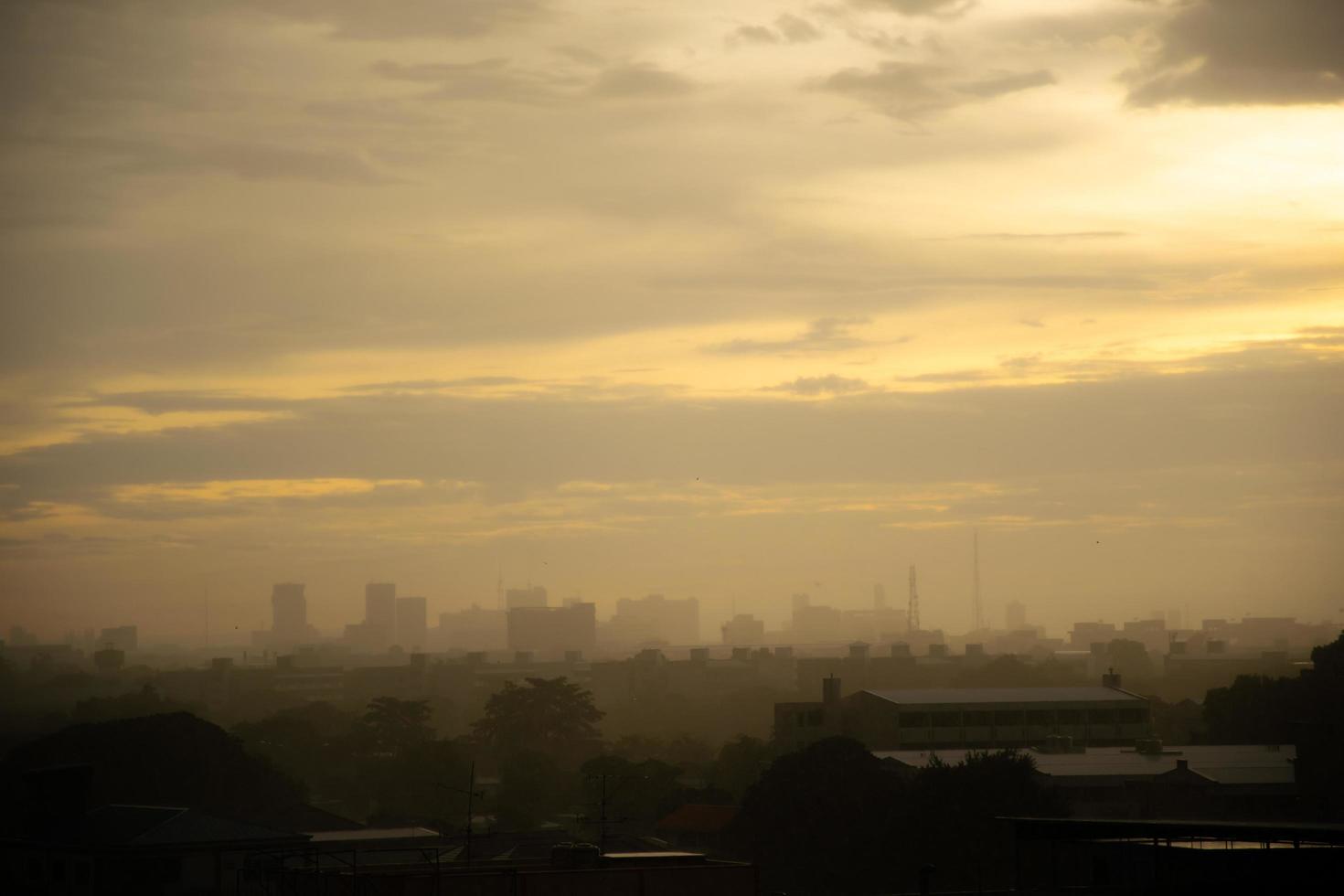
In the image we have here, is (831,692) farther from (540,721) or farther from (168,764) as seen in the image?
(168,764)

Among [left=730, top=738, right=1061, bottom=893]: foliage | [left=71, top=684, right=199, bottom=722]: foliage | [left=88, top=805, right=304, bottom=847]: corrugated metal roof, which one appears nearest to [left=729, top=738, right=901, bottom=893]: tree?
[left=730, top=738, right=1061, bottom=893]: foliage

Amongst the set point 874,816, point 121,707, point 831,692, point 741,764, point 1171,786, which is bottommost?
point 874,816

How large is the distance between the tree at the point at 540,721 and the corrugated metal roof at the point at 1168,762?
38.5 meters

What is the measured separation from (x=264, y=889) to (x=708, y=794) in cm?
3569

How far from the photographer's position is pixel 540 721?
97.1m

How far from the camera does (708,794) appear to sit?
6178 centimetres

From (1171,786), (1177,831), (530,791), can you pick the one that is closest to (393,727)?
(530,791)

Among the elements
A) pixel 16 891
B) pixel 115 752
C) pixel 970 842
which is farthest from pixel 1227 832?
pixel 115 752

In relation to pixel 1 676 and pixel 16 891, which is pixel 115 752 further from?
pixel 16 891

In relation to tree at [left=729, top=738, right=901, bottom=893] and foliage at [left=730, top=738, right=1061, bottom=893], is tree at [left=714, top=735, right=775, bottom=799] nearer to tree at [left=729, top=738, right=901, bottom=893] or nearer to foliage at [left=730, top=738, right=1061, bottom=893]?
tree at [left=729, top=738, right=901, bottom=893]

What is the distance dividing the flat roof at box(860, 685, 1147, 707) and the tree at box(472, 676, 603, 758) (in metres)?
28.1

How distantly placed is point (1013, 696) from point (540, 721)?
35.2 meters

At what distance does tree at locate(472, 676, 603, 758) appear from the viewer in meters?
95.5

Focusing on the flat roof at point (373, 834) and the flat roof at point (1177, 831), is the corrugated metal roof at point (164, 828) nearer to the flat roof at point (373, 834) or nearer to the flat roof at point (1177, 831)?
the flat roof at point (373, 834)
